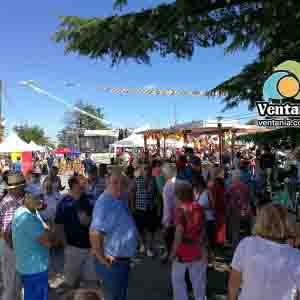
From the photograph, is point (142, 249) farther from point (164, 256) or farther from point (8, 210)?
point (8, 210)

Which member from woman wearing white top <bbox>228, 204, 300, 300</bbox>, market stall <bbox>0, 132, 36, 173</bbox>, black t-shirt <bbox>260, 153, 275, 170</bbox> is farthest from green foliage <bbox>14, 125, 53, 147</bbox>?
woman wearing white top <bbox>228, 204, 300, 300</bbox>

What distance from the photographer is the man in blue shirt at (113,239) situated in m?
3.52

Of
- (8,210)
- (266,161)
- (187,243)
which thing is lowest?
(187,243)

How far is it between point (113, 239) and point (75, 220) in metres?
1.32

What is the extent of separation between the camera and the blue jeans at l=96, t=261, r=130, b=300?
358 cm

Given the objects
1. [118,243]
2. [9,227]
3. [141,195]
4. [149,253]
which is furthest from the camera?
[149,253]

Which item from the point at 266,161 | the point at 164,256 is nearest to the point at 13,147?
the point at 266,161

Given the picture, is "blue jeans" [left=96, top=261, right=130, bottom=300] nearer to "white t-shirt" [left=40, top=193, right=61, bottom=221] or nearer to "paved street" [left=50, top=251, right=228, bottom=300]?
"paved street" [left=50, top=251, right=228, bottom=300]

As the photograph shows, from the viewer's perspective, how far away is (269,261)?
8.03 feet

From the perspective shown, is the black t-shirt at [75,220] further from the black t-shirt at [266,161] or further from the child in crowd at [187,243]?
the black t-shirt at [266,161]

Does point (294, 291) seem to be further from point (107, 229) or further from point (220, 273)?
point (220, 273)

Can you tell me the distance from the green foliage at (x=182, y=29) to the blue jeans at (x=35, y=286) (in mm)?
2504

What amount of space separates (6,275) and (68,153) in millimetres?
33938

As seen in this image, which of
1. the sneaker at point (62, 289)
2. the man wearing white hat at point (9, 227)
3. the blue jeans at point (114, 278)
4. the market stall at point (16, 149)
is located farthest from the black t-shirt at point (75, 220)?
the market stall at point (16, 149)
